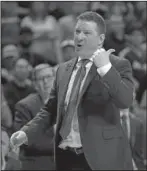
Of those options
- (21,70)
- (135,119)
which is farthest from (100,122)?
(21,70)

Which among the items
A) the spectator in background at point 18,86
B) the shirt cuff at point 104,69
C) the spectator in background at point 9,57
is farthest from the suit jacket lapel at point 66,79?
the spectator in background at point 9,57

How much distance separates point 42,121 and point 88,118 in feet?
1.05

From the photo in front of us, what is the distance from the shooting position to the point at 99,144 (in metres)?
2.83

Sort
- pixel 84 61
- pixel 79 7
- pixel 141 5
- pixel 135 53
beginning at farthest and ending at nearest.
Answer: pixel 141 5 → pixel 79 7 → pixel 135 53 → pixel 84 61

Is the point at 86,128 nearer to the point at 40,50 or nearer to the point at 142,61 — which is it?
the point at 40,50

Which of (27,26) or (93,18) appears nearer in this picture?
(93,18)

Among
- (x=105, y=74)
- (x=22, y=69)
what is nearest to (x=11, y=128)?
(x=22, y=69)

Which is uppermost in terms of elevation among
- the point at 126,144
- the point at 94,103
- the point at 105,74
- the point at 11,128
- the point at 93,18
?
the point at 93,18

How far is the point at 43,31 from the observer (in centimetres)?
611

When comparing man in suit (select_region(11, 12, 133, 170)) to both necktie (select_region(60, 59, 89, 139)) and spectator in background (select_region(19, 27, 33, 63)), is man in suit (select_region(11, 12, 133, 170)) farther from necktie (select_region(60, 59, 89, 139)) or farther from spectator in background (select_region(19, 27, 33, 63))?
spectator in background (select_region(19, 27, 33, 63))

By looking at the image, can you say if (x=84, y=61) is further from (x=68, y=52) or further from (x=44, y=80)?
(x=68, y=52)

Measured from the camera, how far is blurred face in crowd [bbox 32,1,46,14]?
20.3 ft

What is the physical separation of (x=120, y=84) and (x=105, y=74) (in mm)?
98

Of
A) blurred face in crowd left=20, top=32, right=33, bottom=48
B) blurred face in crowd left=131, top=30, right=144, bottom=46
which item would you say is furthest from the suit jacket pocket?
blurred face in crowd left=131, top=30, right=144, bottom=46
